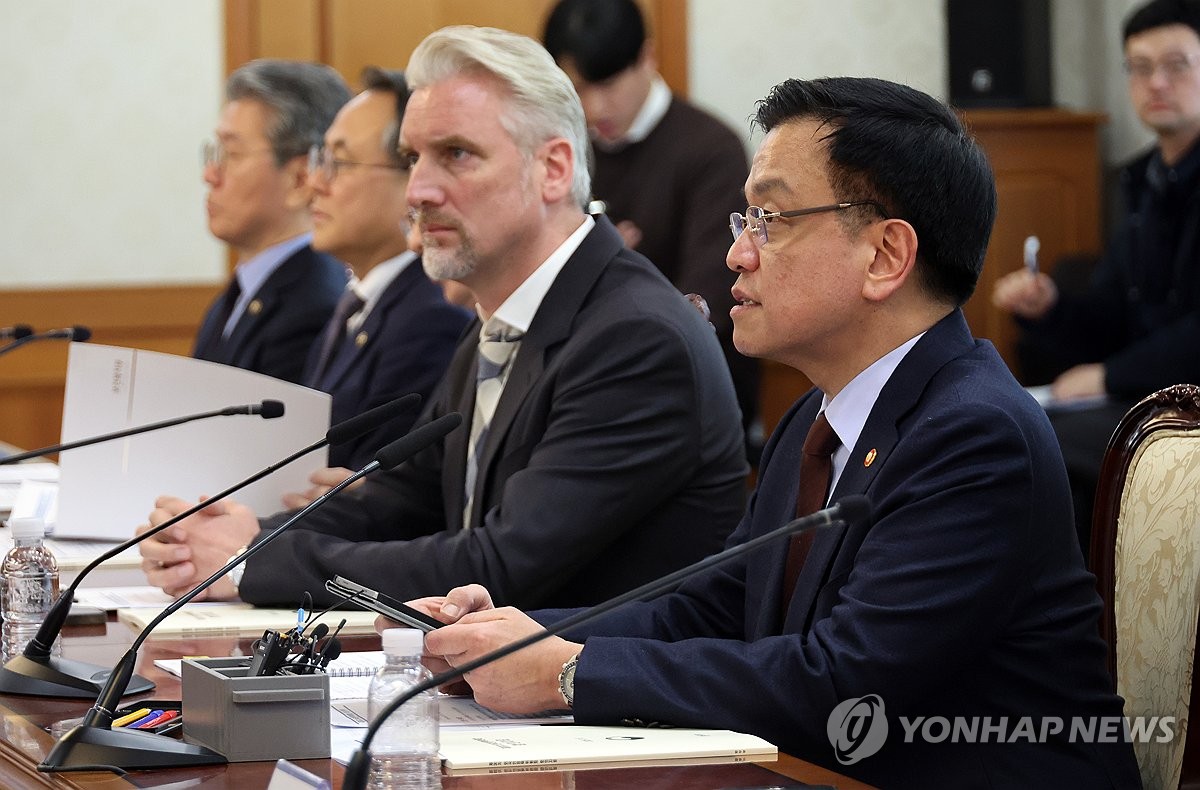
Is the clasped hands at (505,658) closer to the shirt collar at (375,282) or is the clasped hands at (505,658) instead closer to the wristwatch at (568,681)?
the wristwatch at (568,681)

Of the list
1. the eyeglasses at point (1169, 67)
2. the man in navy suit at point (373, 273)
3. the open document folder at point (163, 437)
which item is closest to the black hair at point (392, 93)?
the man in navy suit at point (373, 273)

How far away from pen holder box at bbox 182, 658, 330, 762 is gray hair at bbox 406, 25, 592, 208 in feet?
4.01

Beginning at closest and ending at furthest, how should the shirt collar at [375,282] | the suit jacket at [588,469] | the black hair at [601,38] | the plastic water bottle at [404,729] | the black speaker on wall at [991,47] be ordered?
the plastic water bottle at [404,729] → the suit jacket at [588,469] → the shirt collar at [375,282] → the black hair at [601,38] → the black speaker on wall at [991,47]

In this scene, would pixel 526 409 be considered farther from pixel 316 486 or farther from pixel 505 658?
pixel 505 658

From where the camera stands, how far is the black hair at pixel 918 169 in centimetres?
167

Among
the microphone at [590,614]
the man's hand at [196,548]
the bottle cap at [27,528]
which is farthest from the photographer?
the man's hand at [196,548]

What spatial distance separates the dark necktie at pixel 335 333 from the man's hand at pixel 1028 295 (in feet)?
6.32

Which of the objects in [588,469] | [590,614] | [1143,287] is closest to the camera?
[590,614]

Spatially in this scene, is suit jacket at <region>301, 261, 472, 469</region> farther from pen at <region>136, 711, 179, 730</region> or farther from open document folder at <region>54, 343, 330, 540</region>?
pen at <region>136, 711, 179, 730</region>

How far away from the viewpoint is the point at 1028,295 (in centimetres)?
442

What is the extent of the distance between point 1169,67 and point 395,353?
2.49 meters

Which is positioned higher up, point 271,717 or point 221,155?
point 221,155

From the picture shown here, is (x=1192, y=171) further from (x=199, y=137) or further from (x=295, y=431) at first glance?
(x=199, y=137)

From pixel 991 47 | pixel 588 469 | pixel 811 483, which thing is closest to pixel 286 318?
pixel 588 469
